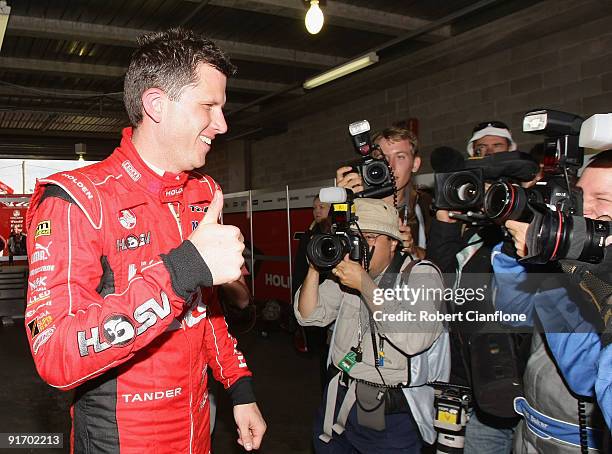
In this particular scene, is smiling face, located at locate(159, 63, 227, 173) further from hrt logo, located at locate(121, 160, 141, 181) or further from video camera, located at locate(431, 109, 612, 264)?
video camera, located at locate(431, 109, 612, 264)

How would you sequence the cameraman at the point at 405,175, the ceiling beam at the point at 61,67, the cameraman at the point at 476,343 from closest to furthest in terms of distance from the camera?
1. the cameraman at the point at 476,343
2. the cameraman at the point at 405,175
3. the ceiling beam at the point at 61,67

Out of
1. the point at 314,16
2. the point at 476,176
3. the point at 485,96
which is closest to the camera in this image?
the point at 476,176

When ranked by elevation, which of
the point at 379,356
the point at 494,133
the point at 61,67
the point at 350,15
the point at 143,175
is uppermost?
the point at 61,67

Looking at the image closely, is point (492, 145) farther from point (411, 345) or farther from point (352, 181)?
point (411, 345)

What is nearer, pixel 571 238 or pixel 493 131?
pixel 571 238

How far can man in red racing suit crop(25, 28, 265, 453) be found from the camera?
3.23 feet

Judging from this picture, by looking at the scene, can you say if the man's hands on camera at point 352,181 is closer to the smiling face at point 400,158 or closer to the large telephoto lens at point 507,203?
the smiling face at point 400,158

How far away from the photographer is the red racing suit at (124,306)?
982mm

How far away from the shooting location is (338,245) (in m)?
2.03

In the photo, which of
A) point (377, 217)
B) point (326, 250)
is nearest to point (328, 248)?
point (326, 250)

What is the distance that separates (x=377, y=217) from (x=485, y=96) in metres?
4.94

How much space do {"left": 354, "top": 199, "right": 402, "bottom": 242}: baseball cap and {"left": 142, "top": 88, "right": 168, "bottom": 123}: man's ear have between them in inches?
42.4

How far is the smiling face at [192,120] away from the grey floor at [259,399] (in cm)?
285
